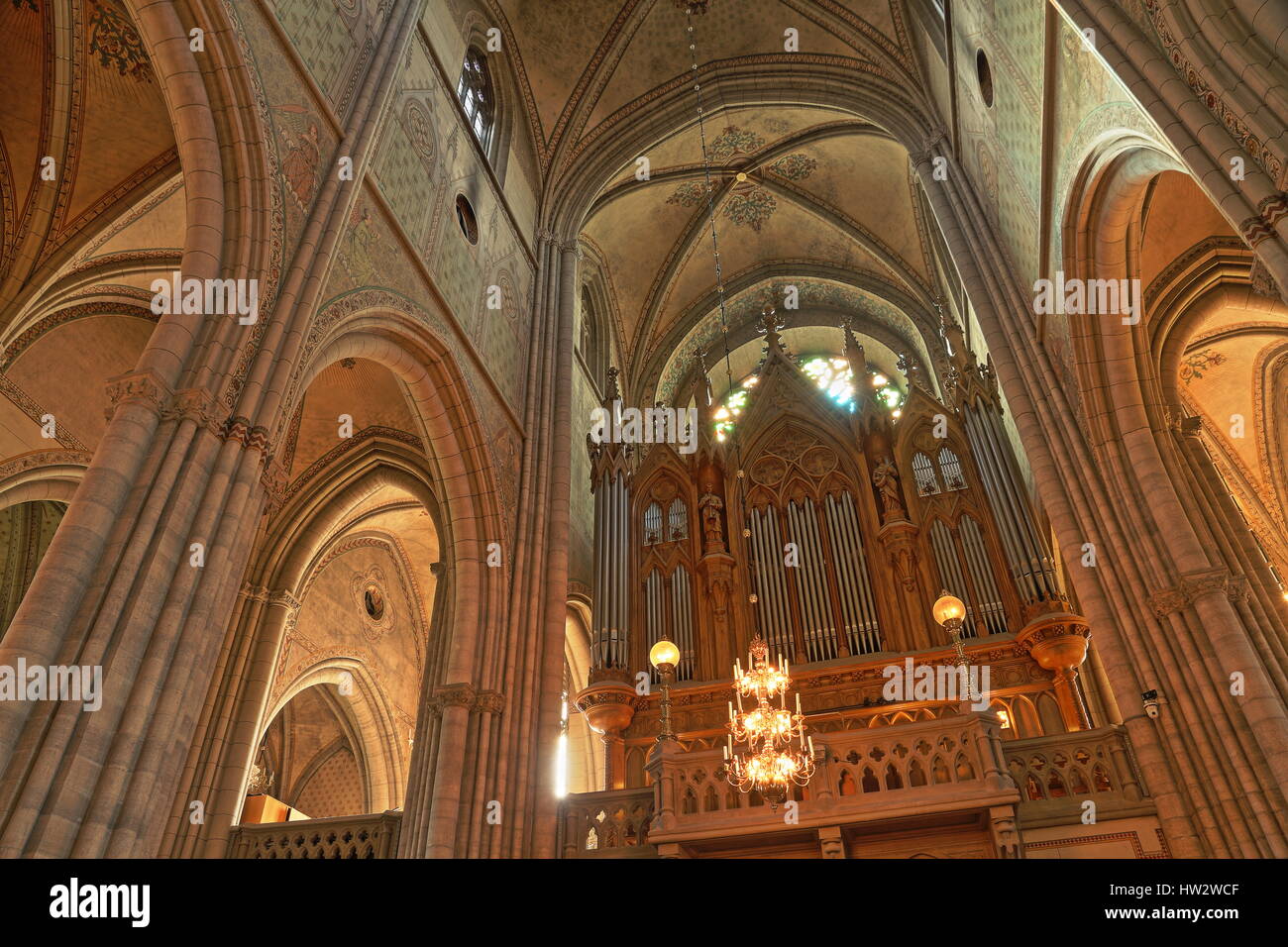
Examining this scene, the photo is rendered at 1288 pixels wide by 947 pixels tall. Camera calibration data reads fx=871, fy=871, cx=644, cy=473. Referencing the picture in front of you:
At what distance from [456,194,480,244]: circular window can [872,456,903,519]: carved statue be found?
648 cm

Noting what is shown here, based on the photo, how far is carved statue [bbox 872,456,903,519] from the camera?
1217 centimetres

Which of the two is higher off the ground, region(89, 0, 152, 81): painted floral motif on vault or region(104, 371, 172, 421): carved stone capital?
region(89, 0, 152, 81): painted floral motif on vault

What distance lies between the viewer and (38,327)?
34.6 feet

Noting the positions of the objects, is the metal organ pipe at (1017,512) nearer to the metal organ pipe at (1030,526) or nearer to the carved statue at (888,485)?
the metal organ pipe at (1030,526)

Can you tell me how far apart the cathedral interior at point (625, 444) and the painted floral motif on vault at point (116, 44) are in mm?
43

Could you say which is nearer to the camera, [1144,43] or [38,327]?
[1144,43]

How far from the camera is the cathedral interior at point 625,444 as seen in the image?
5543 mm

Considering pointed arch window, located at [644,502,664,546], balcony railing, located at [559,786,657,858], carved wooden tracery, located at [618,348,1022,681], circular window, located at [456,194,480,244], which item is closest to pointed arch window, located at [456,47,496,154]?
circular window, located at [456,194,480,244]

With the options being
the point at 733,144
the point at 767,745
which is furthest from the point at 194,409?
the point at 733,144

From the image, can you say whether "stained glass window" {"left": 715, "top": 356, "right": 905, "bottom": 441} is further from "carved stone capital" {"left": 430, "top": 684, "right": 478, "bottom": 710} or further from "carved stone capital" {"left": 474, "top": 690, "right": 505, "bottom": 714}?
"carved stone capital" {"left": 430, "top": 684, "right": 478, "bottom": 710}

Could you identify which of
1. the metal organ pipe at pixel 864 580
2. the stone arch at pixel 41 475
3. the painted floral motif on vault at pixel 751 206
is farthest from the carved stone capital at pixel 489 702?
the painted floral motif on vault at pixel 751 206
